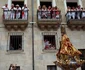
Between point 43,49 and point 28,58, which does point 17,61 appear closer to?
point 28,58

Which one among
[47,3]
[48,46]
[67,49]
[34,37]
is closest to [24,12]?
[34,37]

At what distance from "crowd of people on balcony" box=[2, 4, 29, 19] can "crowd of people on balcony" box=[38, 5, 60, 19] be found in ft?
3.76

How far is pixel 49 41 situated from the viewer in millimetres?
20516

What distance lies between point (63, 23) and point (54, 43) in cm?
183

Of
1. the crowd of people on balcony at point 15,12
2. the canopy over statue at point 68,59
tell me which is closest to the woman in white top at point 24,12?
the crowd of people on balcony at point 15,12

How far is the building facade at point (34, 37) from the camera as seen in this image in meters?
19.3

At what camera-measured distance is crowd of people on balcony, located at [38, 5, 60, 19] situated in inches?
790

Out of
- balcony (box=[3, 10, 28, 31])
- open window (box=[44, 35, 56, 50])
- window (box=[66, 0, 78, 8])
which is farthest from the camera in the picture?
window (box=[66, 0, 78, 8])

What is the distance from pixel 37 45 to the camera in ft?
64.7

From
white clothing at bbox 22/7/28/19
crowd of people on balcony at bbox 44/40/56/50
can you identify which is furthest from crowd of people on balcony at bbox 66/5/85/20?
white clothing at bbox 22/7/28/19

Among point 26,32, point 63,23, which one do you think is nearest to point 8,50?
point 26,32

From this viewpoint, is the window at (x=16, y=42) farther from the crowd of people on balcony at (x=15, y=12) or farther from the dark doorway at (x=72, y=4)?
the dark doorway at (x=72, y=4)

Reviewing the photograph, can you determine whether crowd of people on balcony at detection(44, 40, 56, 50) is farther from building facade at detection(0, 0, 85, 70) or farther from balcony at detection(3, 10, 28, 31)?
balcony at detection(3, 10, 28, 31)

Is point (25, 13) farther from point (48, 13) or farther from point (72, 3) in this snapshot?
point (72, 3)
